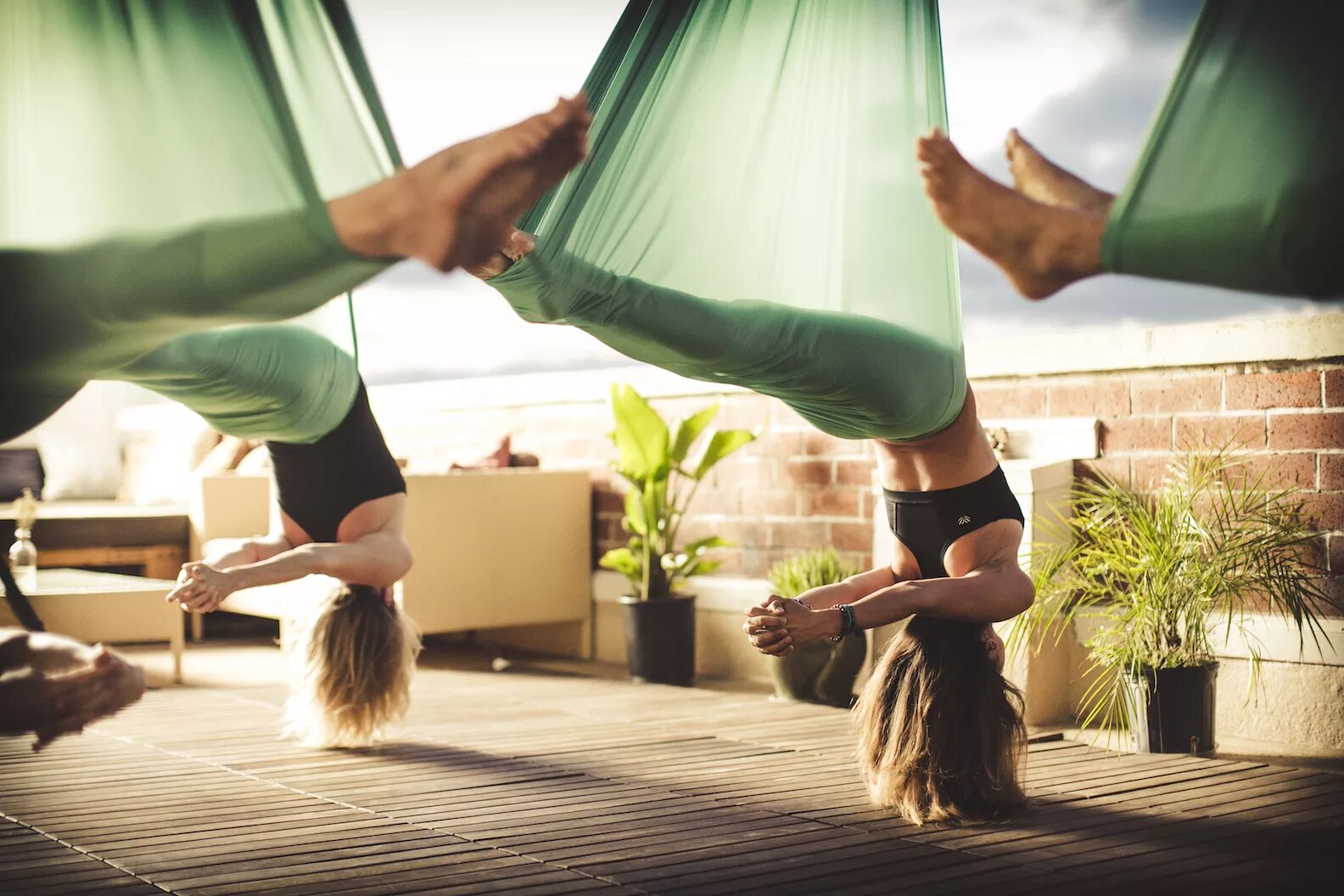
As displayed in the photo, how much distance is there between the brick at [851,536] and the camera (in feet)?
14.9

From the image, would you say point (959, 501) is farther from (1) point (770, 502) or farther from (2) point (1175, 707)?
(1) point (770, 502)

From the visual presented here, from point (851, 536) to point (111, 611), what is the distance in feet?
8.13

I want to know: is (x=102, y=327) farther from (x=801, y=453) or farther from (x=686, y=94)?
(x=801, y=453)

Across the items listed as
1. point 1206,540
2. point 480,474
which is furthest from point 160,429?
point 1206,540

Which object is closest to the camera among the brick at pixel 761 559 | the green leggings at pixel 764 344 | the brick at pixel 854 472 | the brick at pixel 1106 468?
the green leggings at pixel 764 344

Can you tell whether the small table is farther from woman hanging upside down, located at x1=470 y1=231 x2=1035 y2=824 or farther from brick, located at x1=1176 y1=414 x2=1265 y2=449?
brick, located at x1=1176 y1=414 x2=1265 y2=449

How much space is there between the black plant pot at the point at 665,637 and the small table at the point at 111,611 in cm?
155

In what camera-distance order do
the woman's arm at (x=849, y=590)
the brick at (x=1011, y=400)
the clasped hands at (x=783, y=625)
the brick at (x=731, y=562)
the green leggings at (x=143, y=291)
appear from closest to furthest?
the green leggings at (x=143, y=291) → the clasped hands at (x=783, y=625) → the woman's arm at (x=849, y=590) → the brick at (x=1011, y=400) → the brick at (x=731, y=562)

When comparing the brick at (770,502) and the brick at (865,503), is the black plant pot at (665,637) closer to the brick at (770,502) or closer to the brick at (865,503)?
the brick at (770,502)

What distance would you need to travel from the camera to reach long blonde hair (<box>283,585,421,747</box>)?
356 centimetres

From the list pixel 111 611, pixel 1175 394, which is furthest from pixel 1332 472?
pixel 111 611

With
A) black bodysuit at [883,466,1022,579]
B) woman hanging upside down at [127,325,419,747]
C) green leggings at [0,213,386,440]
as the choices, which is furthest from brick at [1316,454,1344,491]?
green leggings at [0,213,386,440]

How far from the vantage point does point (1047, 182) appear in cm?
215

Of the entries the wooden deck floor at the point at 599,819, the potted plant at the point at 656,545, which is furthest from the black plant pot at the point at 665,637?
the wooden deck floor at the point at 599,819
